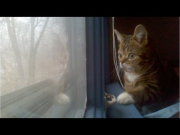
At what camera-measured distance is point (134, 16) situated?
1.00 metres

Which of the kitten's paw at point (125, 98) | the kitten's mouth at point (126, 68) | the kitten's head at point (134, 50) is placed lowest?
the kitten's paw at point (125, 98)

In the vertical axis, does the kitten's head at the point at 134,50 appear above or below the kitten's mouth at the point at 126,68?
above

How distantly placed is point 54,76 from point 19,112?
212 millimetres

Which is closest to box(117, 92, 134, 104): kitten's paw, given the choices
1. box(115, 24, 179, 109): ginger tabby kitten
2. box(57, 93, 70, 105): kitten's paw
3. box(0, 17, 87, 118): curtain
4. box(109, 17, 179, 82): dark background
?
box(115, 24, 179, 109): ginger tabby kitten

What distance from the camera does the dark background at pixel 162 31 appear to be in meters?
1.02

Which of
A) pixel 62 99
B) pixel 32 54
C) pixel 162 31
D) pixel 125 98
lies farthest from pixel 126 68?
pixel 32 54

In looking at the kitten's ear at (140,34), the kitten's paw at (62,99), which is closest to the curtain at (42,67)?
the kitten's paw at (62,99)

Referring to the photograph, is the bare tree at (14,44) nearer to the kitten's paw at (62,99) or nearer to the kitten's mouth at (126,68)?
the kitten's paw at (62,99)

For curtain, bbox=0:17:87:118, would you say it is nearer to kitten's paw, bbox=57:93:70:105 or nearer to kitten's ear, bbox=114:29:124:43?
kitten's paw, bbox=57:93:70:105

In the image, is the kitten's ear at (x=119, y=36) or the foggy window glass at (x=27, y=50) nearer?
the foggy window glass at (x=27, y=50)

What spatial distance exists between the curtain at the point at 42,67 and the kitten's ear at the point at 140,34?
0.41 metres

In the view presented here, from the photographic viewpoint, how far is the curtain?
0.45m

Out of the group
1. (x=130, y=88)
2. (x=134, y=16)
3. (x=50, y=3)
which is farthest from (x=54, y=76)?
A: (x=134, y=16)
